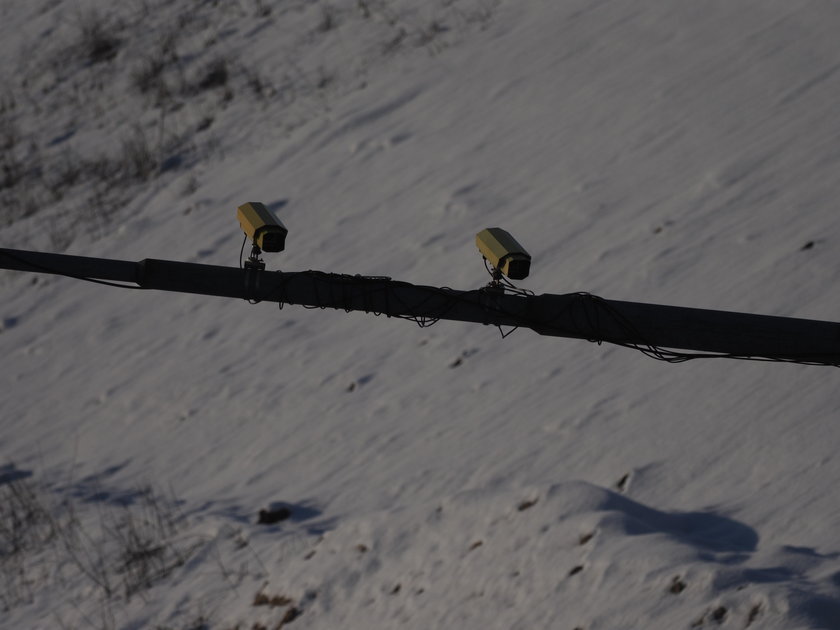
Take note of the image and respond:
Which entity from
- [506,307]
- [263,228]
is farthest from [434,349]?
[263,228]

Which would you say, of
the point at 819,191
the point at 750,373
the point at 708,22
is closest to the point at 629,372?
the point at 750,373

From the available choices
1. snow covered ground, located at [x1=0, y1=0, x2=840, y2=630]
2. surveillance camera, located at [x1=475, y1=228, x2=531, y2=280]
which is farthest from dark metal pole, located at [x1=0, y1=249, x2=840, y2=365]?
snow covered ground, located at [x1=0, y1=0, x2=840, y2=630]

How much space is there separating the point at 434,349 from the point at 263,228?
6.68 metres

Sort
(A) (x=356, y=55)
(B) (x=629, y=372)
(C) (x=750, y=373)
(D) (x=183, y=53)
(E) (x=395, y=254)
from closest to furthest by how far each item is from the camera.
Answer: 1. (C) (x=750, y=373)
2. (B) (x=629, y=372)
3. (E) (x=395, y=254)
4. (A) (x=356, y=55)
5. (D) (x=183, y=53)

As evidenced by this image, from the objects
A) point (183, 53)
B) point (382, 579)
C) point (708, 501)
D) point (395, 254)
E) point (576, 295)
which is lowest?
point (708, 501)

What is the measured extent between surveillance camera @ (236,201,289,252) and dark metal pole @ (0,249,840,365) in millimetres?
127

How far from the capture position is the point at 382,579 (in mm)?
8336

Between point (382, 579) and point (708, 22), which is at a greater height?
point (708, 22)

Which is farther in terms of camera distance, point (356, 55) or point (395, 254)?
point (356, 55)

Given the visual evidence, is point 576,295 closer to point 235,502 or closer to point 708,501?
point 708,501

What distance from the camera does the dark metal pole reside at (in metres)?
4.93

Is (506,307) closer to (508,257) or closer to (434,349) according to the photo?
(508,257)

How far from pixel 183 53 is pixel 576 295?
15.3 meters

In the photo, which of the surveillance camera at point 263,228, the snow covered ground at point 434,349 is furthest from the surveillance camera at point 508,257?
the snow covered ground at point 434,349
